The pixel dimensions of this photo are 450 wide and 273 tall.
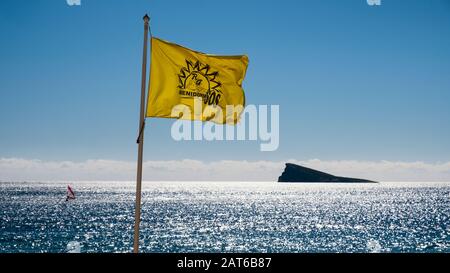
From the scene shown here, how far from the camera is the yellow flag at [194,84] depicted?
37.6ft

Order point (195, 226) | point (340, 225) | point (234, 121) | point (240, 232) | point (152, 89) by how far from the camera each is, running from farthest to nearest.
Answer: point (340, 225)
point (195, 226)
point (240, 232)
point (234, 121)
point (152, 89)

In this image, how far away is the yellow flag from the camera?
452 inches

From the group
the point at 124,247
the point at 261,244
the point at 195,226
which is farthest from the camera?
the point at 195,226

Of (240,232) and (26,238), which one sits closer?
(26,238)

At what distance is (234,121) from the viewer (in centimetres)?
1243

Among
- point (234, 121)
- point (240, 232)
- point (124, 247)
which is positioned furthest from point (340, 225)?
point (234, 121)

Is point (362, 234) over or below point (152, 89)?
below

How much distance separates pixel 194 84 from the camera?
1191 centimetres

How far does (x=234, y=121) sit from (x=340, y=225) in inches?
3662
